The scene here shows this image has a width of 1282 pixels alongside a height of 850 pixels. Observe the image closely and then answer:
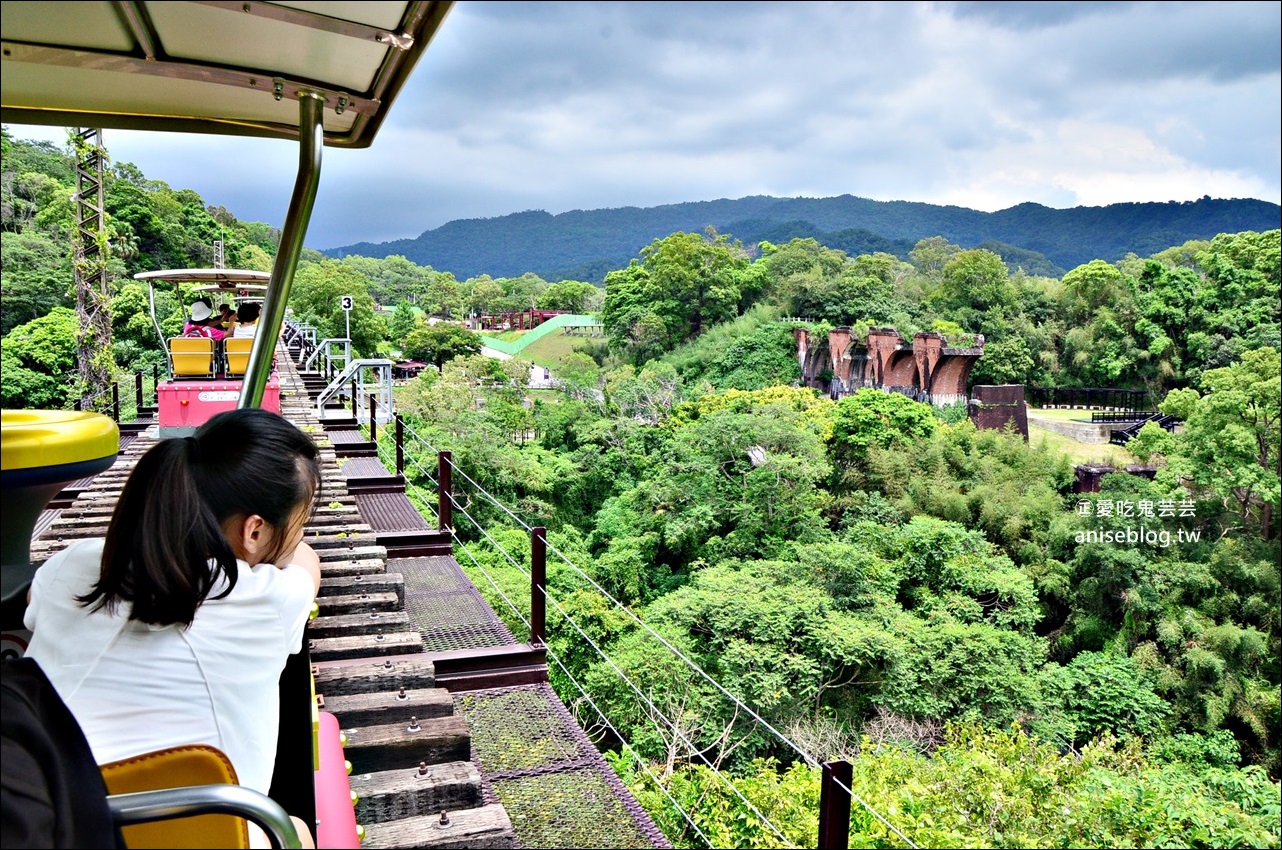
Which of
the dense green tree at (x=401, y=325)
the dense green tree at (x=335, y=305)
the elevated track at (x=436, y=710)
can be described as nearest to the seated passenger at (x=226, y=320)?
the elevated track at (x=436, y=710)

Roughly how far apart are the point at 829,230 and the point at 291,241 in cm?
14970

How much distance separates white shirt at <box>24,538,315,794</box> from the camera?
1.05 meters

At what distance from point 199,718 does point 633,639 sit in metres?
12.5

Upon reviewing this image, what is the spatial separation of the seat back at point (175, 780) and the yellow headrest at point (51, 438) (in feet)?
1.12

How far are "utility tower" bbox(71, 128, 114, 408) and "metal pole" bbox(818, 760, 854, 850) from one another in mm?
10061

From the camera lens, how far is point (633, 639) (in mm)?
13266

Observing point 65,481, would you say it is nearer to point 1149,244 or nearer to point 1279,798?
point 1279,798

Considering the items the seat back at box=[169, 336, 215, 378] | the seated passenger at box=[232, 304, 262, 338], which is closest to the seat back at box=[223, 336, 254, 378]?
the seated passenger at box=[232, 304, 262, 338]

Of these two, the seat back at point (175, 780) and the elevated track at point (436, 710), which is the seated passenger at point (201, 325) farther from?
the seat back at point (175, 780)

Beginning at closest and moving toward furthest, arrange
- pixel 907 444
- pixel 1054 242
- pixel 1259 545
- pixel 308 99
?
pixel 308 99
pixel 1259 545
pixel 907 444
pixel 1054 242

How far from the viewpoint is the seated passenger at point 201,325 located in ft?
21.4

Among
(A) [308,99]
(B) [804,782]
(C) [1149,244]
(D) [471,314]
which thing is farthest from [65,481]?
(C) [1149,244]

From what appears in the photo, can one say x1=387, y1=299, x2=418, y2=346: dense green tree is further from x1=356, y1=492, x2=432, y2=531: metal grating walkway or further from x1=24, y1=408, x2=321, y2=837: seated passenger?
x1=24, y1=408, x2=321, y2=837: seated passenger

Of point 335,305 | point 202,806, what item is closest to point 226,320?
point 202,806
